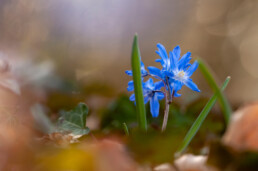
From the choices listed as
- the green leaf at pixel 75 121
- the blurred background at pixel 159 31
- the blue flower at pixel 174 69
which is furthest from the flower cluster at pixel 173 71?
the blurred background at pixel 159 31

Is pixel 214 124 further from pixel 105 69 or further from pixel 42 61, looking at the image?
pixel 105 69

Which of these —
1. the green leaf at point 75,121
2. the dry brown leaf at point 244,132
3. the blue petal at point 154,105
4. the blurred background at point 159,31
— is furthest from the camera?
the blurred background at point 159,31

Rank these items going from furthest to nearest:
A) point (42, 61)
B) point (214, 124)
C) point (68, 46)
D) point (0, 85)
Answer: point (68, 46), point (42, 61), point (214, 124), point (0, 85)

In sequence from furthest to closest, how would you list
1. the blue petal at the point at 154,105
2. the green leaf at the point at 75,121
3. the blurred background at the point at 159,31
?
1. the blurred background at the point at 159,31
2. the blue petal at the point at 154,105
3. the green leaf at the point at 75,121

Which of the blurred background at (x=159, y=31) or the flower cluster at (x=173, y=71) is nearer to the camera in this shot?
the flower cluster at (x=173, y=71)

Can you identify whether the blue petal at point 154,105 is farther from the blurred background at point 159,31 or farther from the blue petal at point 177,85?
the blurred background at point 159,31

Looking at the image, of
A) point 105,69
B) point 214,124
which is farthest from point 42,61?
point 105,69

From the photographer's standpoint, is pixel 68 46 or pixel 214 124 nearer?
pixel 214 124
